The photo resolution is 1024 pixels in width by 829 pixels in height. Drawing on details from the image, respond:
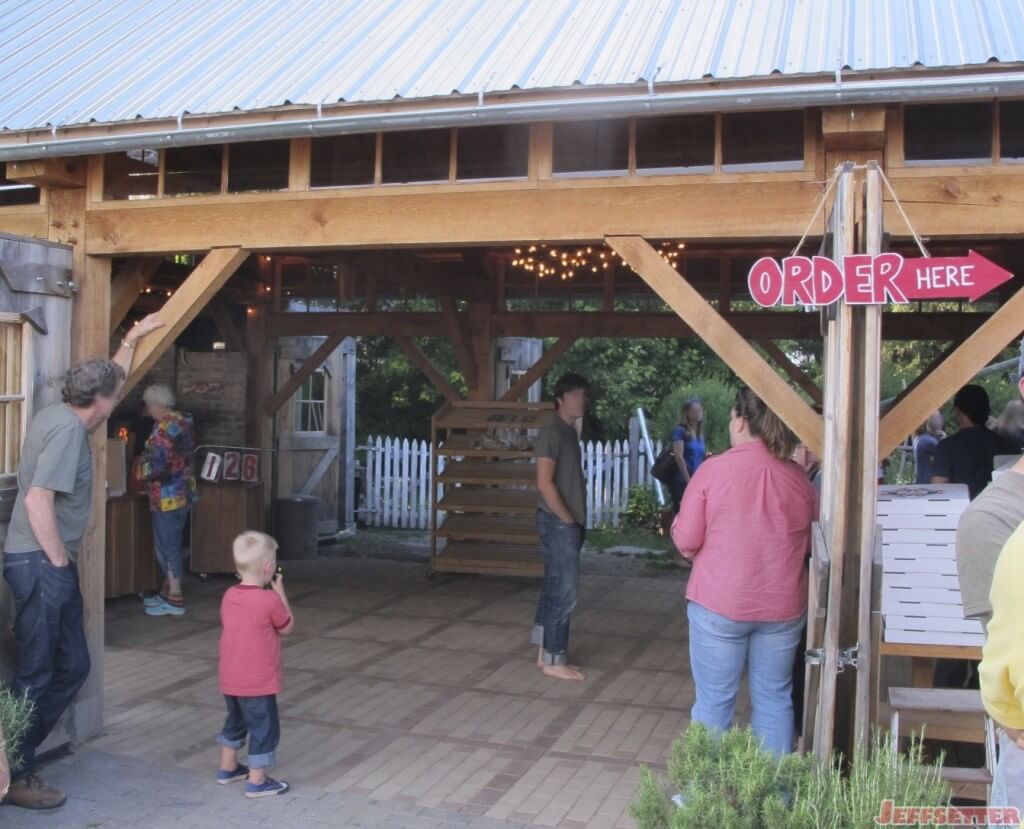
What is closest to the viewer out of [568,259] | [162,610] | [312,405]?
[162,610]

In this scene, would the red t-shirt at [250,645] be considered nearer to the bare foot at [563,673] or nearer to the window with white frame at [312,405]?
the bare foot at [563,673]

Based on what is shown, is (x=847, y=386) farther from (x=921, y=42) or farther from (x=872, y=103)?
(x=921, y=42)

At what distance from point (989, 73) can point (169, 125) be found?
3356mm

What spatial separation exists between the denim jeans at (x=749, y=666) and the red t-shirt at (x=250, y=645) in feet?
5.57

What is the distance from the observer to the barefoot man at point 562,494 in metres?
6.18

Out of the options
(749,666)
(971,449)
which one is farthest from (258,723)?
(971,449)

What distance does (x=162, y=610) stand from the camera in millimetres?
8203

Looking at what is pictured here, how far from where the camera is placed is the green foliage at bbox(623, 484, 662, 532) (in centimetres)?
1505

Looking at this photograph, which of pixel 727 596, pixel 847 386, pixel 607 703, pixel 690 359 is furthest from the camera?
pixel 690 359

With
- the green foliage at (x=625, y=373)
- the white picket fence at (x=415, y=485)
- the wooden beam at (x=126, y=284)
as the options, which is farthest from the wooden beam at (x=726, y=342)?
the green foliage at (x=625, y=373)

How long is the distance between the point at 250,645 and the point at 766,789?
2.20 meters

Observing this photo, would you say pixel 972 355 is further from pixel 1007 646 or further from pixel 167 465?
pixel 167 465

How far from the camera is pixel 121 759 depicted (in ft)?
16.1

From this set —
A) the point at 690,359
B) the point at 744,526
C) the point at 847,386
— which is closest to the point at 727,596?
the point at 744,526
